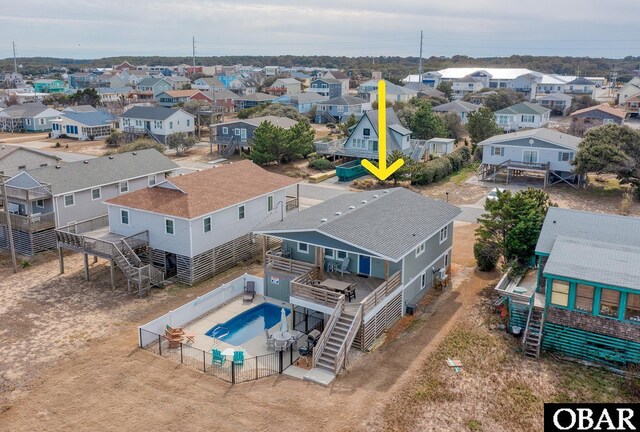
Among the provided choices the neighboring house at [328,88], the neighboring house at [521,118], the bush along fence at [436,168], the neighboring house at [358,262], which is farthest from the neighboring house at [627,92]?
the neighboring house at [358,262]

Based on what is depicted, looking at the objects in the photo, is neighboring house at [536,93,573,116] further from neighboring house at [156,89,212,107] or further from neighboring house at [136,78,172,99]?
neighboring house at [136,78,172,99]

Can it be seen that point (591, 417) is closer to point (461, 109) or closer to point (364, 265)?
point (364, 265)

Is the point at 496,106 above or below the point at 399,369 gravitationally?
above

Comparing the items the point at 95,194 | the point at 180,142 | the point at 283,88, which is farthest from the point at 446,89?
the point at 95,194

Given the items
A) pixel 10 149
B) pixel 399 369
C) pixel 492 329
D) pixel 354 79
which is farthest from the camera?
pixel 354 79

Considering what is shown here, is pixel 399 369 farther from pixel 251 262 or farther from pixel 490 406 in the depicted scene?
pixel 251 262

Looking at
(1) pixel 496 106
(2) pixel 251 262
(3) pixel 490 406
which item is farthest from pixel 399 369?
(1) pixel 496 106
